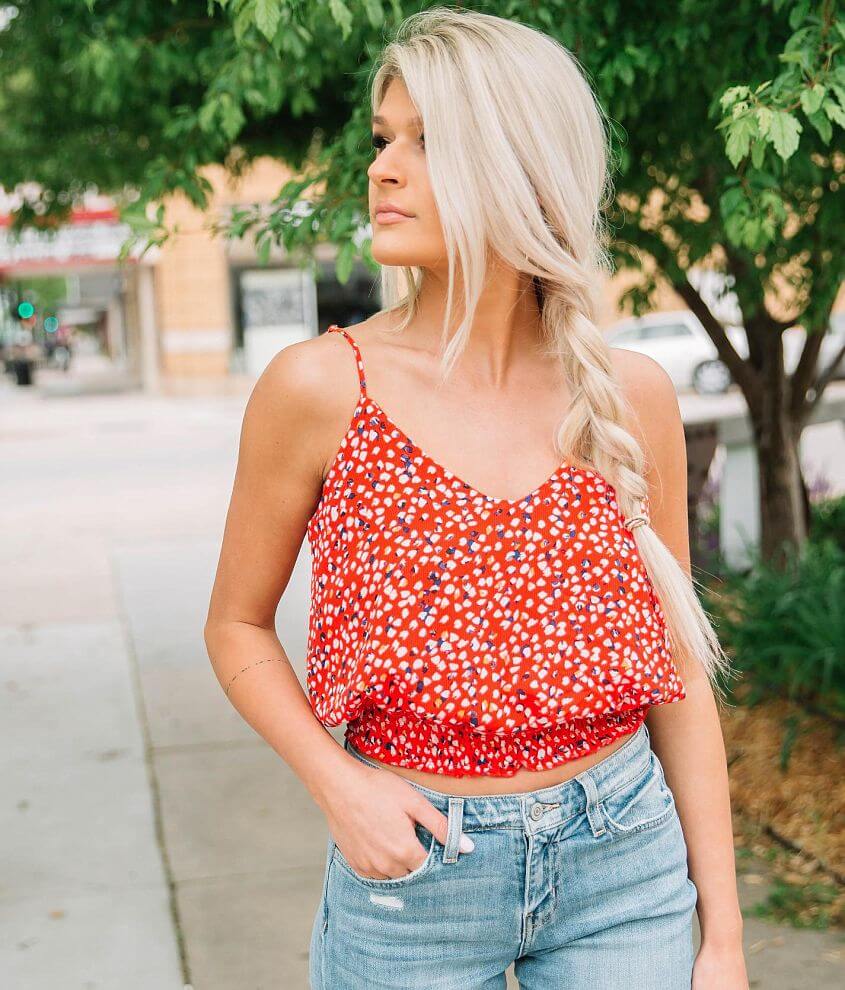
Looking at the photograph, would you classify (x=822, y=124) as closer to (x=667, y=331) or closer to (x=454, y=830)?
(x=454, y=830)

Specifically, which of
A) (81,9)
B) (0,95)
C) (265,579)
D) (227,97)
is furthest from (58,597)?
(265,579)

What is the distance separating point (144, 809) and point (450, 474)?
3248 mm

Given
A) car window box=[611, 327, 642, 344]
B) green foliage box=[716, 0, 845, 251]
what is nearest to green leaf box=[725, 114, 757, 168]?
green foliage box=[716, 0, 845, 251]

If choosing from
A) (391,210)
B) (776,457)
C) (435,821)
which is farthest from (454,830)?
(776,457)

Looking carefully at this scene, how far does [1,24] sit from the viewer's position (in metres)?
4.76

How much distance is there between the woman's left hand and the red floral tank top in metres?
0.32

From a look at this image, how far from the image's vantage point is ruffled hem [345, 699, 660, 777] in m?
1.44

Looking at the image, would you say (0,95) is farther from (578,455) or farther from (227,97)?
(578,455)

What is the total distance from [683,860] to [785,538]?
4.58 metres

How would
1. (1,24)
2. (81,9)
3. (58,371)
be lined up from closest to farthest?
(81,9)
(1,24)
(58,371)

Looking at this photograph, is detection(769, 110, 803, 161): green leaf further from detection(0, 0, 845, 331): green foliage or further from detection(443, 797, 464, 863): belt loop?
detection(443, 797, 464, 863): belt loop

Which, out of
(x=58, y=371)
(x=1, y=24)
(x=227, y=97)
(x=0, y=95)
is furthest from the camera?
(x=58, y=371)

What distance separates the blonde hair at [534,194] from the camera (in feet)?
4.85

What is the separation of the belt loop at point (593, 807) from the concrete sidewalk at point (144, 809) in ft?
6.32
